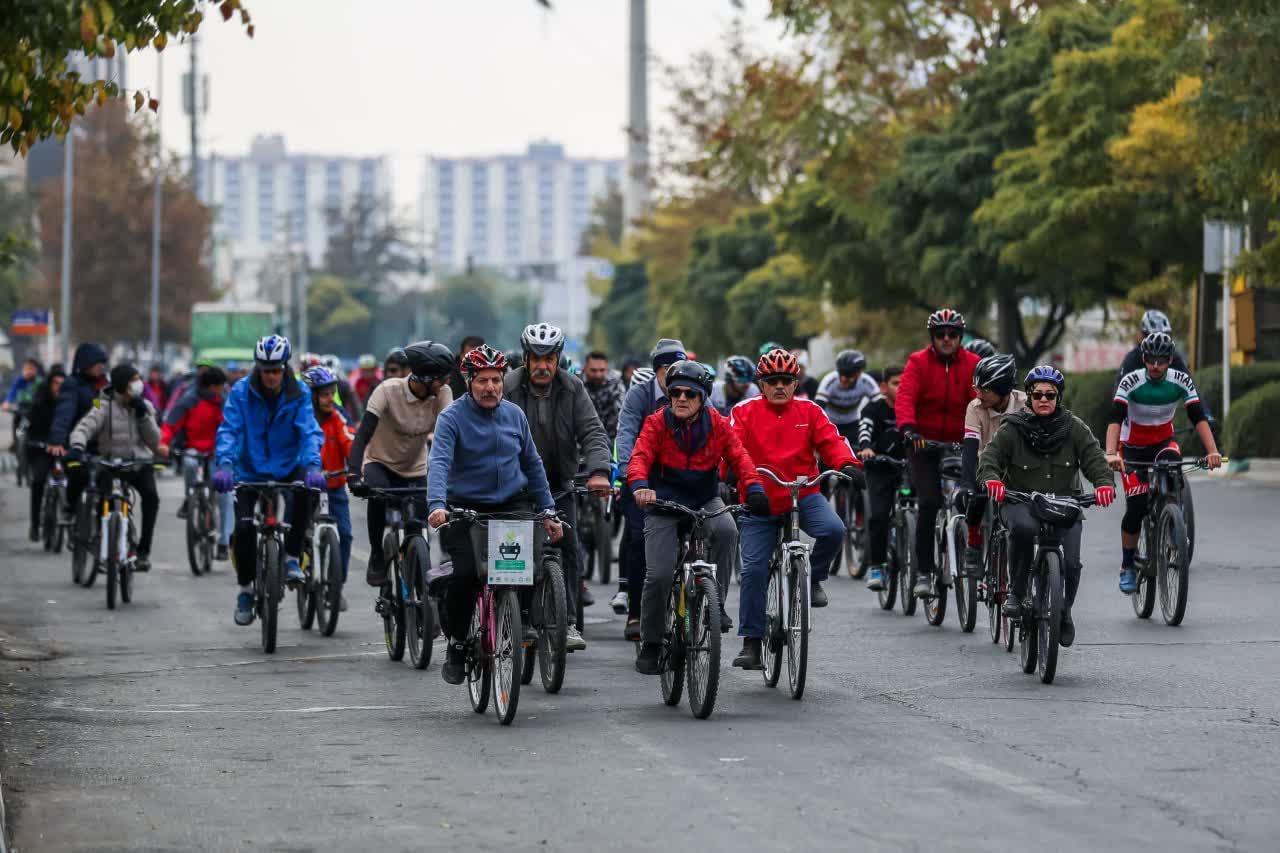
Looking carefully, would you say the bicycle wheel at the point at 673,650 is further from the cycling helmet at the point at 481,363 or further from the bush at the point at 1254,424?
the bush at the point at 1254,424

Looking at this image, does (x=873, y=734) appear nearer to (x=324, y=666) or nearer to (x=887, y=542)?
(x=324, y=666)

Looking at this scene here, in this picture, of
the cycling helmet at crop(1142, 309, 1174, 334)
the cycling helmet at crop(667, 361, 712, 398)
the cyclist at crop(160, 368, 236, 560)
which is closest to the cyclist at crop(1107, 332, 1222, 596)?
the cycling helmet at crop(1142, 309, 1174, 334)

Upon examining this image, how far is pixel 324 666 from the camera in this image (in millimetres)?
13547

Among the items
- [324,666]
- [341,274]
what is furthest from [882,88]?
[341,274]

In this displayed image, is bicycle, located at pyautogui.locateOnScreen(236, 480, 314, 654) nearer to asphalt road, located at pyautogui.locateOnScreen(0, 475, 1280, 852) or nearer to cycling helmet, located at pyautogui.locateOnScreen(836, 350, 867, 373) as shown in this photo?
asphalt road, located at pyautogui.locateOnScreen(0, 475, 1280, 852)

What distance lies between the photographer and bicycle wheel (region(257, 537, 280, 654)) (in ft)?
46.2

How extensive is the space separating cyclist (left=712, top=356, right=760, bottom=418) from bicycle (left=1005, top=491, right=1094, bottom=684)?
16.1ft

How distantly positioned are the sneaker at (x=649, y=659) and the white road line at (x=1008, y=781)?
2113 millimetres

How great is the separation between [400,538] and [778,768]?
4.97m

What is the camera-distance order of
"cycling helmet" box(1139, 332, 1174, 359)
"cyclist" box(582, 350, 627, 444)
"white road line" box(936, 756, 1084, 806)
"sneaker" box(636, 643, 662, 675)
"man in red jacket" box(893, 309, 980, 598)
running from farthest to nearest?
"cyclist" box(582, 350, 627, 444) → "man in red jacket" box(893, 309, 980, 598) → "cycling helmet" box(1139, 332, 1174, 359) → "sneaker" box(636, 643, 662, 675) → "white road line" box(936, 756, 1084, 806)

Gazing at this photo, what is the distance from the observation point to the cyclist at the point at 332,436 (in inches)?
624

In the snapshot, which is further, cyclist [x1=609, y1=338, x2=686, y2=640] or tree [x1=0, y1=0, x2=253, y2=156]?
cyclist [x1=609, y1=338, x2=686, y2=640]

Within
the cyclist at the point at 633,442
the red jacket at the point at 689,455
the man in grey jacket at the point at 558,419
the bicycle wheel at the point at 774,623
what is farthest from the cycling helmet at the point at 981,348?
the red jacket at the point at 689,455

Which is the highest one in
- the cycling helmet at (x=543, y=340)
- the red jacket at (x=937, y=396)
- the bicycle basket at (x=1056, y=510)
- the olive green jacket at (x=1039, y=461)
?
the cycling helmet at (x=543, y=340)
